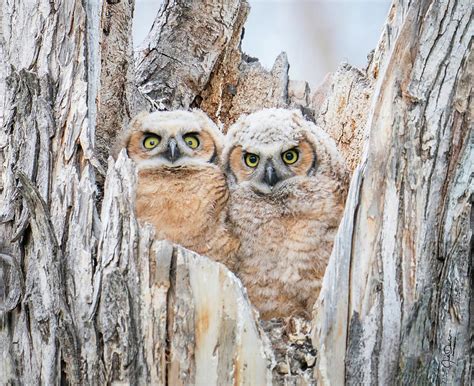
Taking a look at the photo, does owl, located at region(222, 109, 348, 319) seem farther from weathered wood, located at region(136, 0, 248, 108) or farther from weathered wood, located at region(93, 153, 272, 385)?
weathered wood, located at region(136, 0, 248, 108)

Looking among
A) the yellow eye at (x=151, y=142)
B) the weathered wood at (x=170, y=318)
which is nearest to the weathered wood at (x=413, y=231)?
the weathered wood at (x=170, y=318)

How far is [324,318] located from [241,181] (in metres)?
1.01

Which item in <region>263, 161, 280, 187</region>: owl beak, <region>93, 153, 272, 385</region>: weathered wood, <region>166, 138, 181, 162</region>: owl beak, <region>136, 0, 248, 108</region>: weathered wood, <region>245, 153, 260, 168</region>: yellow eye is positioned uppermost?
<region>136, 0, 248, 108</region>: weathered wood

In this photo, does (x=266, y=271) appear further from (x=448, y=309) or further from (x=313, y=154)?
(x=448, y=309)

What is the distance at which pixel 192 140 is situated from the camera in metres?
3.54

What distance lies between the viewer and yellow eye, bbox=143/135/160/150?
3.50 m

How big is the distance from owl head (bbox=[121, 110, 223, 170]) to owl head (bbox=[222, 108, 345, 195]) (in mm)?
163

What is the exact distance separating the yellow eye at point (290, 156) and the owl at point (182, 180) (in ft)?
0.97

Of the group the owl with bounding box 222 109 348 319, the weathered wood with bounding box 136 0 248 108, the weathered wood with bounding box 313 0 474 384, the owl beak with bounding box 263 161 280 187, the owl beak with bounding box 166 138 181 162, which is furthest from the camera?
the weathered wood with bounding box 136 0 248 108

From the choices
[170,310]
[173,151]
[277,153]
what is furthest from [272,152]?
[170,310]

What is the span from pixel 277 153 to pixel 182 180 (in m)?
0.45

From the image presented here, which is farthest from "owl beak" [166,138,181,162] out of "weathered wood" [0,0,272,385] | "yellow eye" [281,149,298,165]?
"weathered wood" [0,0,272,385]

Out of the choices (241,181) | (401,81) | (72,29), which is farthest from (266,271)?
(72,29)

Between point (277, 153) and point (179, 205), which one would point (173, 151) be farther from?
point (277, 153)
